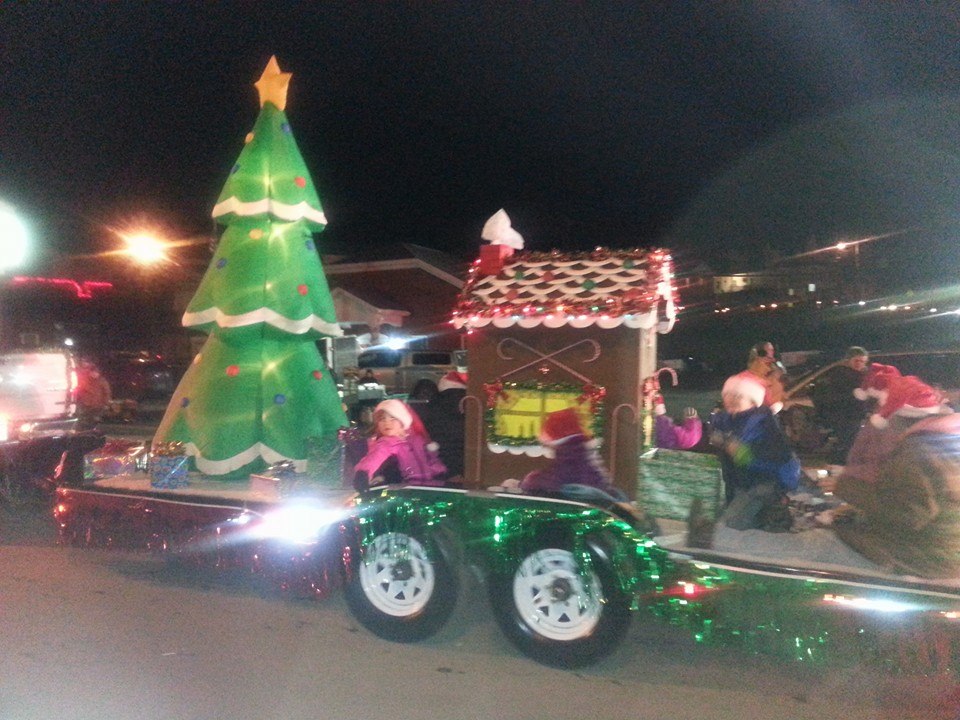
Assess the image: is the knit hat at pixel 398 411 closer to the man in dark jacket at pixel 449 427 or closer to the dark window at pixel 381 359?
the man in dark jacket at pixel 449 427

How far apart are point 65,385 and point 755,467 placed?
7525mm

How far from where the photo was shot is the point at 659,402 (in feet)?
22.0

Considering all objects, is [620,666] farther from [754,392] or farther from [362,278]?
[362,278]

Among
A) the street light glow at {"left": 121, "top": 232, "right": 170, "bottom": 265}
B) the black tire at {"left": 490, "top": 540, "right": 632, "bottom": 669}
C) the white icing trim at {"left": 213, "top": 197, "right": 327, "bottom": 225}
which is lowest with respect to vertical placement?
the black tire at {"left": 490, "top": 540, "right": 632, "bottom": 669}

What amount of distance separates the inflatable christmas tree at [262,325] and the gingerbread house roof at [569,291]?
212 centimetres

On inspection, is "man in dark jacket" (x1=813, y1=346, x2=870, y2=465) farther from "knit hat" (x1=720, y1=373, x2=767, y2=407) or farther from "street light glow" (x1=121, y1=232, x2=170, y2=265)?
"street light glow" (x1=121, y1=232, x2=170, y2=265)

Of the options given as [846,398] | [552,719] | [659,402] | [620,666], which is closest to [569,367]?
[659,402]

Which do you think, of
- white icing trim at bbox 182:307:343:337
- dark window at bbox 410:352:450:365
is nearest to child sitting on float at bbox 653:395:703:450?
white icing trim at bbox 182:307:343:337

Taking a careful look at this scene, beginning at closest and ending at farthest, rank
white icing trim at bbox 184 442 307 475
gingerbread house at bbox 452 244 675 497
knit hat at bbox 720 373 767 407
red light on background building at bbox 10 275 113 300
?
1. knit hat at bbox 720 373 767 407
2. gingerbread house at bbox 452 244 675 497
3. white icing trim at bbox 184 442 307 475
4. red light on background building at bbox 10 275 113 300

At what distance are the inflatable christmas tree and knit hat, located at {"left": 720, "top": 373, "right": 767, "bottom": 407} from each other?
3869 millimetres

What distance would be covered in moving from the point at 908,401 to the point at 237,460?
5.41m

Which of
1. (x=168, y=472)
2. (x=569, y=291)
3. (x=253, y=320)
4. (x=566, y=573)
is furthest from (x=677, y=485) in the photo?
(x=253, y=320)

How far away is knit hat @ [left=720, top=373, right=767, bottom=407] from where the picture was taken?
17.1ft

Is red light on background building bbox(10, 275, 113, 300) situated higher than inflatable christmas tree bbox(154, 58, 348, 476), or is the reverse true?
red light on background building bbox(10, 275, 113, 300)
